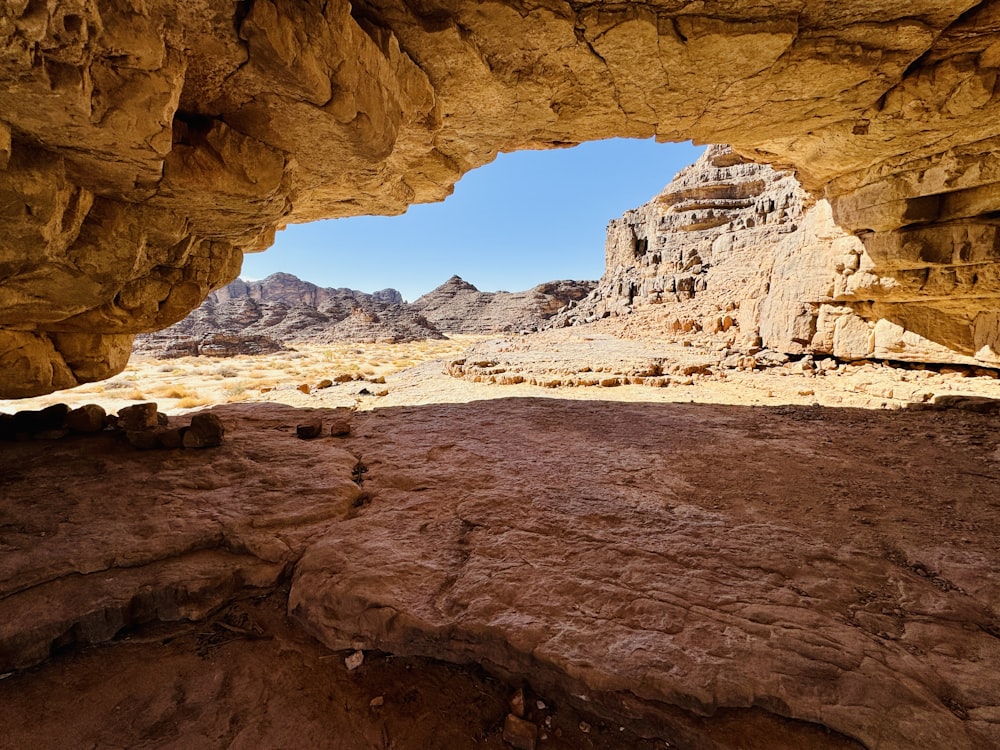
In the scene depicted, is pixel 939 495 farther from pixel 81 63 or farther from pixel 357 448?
pixel 81 63

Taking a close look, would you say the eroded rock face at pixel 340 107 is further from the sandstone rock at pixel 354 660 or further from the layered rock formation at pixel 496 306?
the layered rock formation at pixel 496 306

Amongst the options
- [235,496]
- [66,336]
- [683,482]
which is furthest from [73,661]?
[683,482]

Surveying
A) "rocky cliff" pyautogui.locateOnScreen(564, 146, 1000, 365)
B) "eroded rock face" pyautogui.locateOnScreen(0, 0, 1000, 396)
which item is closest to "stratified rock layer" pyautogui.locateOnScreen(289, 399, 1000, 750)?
"eroded rock face" pyautogui.locateOnScreen(0, 0, 1000, 396)

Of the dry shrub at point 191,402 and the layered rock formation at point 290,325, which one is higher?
the layered rock formation at point 290,325

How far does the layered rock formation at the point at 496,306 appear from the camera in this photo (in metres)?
49.2

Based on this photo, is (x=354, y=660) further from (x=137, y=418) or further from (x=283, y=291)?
(x=283, y=291)

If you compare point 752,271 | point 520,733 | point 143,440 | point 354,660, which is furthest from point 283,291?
point 520,733

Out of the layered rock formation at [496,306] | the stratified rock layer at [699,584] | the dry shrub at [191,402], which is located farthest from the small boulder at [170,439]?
the layered rock formation at [496,306]

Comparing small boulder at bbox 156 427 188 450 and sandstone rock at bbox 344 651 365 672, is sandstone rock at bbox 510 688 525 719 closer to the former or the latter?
sandstone rock at bbox 344 651 365 672

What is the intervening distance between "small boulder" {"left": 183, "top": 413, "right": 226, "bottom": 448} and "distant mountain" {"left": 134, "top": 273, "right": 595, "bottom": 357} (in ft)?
83.6

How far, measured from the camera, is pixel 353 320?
42.5 meters

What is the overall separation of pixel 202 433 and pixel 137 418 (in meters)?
0.78

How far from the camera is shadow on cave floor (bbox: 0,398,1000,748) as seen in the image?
1.65 meters

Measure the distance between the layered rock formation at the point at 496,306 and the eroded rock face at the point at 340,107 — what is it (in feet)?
130
